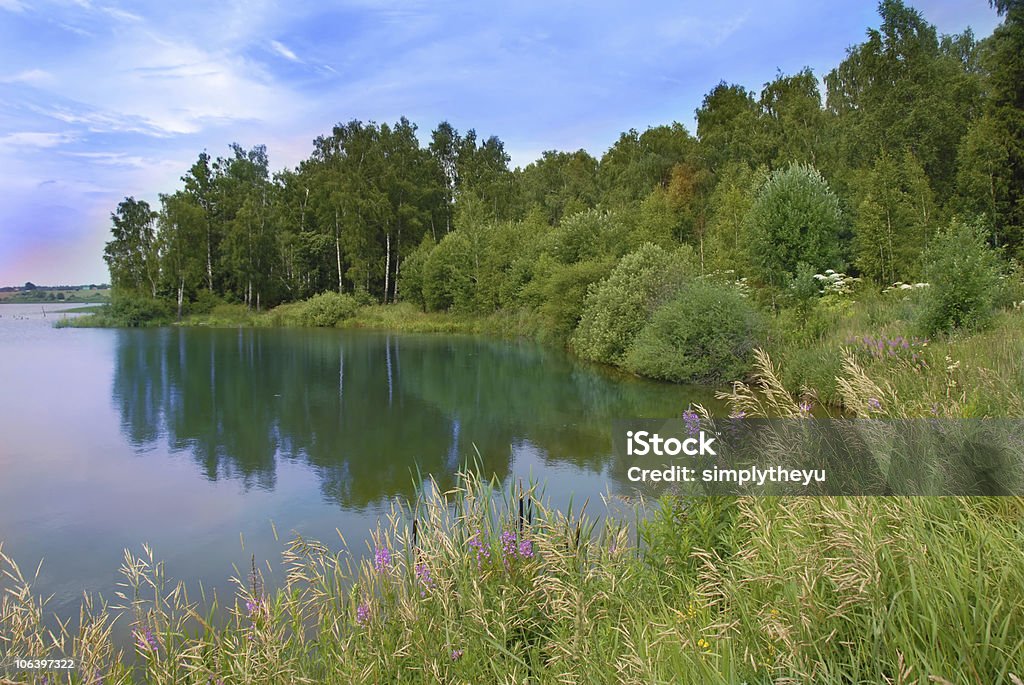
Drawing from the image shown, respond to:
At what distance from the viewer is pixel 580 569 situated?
345 cm

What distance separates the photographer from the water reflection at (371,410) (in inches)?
378

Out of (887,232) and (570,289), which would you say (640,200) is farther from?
(887,232)

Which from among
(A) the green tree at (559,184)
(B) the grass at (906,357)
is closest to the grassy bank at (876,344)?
(B) the grass at (906,357)

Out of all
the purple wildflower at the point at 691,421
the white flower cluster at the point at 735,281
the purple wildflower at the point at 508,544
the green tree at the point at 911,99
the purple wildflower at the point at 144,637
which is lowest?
the purple wildflower at the point at 144,637

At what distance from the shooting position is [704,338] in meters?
15.3

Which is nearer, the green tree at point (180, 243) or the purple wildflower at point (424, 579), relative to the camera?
the purple wildflower at point (424, 579)

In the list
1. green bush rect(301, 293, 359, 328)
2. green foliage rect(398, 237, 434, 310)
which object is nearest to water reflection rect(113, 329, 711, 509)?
green foliage rect(398, 237, 434, 310)

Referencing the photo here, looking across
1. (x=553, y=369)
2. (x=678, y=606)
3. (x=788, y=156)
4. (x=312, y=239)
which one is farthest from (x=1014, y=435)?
(x=312, y=239)

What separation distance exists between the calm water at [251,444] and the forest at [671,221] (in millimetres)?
3833

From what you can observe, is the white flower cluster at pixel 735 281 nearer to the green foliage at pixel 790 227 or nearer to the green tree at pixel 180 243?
the green foliage at pixel 790 227

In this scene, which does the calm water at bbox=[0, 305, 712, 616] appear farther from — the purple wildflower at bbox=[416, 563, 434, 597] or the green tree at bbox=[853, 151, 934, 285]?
the green tree at bbox=[853, 151, 934, 285]

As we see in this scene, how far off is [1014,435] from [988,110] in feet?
79.9

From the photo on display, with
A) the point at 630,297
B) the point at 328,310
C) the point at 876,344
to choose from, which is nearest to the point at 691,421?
the point at 876,344

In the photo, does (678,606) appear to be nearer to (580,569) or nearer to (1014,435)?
(580,569)
